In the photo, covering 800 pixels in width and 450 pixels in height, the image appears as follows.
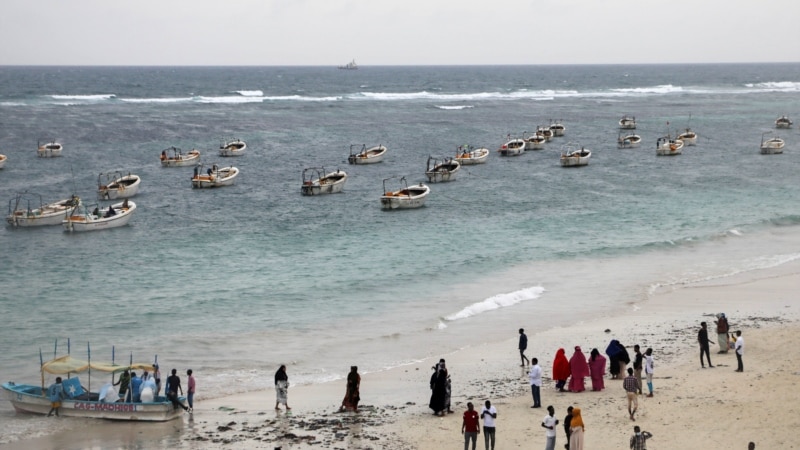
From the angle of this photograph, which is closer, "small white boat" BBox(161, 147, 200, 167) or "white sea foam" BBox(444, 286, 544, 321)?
"white sea foam" BBox(444, 286, 544, 321)

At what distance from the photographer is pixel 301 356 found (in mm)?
26484

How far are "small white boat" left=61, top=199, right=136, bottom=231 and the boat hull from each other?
2490 cm

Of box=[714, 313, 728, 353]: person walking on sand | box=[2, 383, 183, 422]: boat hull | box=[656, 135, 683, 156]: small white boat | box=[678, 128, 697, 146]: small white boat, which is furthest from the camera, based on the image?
box=[678, 128, 697, 146]: small white boat

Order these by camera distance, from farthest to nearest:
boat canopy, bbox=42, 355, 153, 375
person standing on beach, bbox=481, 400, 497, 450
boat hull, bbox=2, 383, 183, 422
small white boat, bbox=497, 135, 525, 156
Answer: small white boat, bbox=497, 135, 525, 156 → boat canopy, bbox=42, 355, 153, 375 → boat hull, bbox=2, 383, 183, 422 → person standing on beach, bbox=481, 400, 497, 450

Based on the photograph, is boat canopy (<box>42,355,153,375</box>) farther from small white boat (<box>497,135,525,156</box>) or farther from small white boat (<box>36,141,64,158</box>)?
small white boat (<box>497,135,525,156</box>)

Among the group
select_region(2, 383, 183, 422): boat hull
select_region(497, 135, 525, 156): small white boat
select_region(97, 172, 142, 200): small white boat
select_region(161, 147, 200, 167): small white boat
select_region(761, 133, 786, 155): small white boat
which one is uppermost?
select_region(761, 133, 786, 155): small white boat

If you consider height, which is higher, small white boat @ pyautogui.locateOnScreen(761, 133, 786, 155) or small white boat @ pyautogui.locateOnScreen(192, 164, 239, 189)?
small white boat @ pyautogui.locateOnScreen(761, 133, 786, 155)

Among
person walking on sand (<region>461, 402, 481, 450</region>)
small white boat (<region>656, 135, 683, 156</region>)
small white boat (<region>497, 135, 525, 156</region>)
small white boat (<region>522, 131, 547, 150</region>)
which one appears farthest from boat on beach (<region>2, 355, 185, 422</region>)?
small white boat (<region>522, 131, 547, 150</region>)

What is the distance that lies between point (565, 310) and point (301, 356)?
31.3ft

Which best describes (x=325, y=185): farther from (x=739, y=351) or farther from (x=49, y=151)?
(x=739, y=351)

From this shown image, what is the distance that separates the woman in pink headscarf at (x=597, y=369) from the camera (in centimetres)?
2183

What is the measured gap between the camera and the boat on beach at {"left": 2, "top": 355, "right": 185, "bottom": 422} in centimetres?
2108

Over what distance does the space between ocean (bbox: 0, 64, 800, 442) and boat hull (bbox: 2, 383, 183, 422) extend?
229 centimetres

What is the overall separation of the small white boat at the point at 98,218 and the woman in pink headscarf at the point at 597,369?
31063mm
